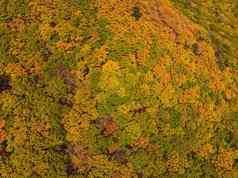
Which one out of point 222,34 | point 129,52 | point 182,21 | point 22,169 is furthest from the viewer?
point 222,34

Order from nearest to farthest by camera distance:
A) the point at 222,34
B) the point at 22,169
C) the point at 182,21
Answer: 1. the point at 22,169
2. the point at 182,21
3. the point at 222,34

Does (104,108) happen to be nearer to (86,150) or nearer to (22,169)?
(86,150)

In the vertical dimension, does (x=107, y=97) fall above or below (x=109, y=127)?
above

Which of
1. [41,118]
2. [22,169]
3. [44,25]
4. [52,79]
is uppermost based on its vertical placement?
[44,25]

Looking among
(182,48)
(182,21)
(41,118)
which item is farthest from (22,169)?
(182,21)

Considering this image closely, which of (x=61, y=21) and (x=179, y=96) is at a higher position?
(x=61, y=21)

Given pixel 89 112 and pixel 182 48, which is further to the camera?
pixel 182 48

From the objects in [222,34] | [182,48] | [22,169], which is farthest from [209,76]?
[22,169]
